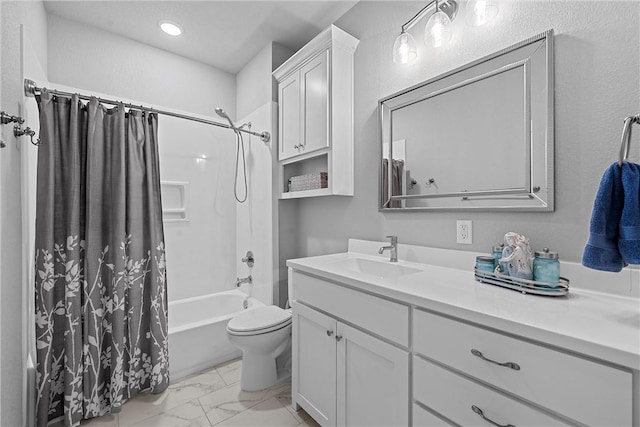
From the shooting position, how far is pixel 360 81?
1.92 metres

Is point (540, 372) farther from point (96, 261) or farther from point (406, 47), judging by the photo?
point (96, 261)

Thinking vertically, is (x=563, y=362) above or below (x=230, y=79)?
below

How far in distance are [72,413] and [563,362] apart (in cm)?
223

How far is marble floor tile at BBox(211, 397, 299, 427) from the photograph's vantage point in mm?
1565

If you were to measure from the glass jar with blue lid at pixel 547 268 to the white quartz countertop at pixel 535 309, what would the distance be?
0.23 feet

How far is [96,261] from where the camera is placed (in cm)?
163

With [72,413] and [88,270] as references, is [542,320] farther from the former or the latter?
[72,413]

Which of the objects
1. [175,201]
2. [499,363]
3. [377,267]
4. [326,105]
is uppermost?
[326,105]

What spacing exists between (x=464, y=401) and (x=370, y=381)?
1.33 ft

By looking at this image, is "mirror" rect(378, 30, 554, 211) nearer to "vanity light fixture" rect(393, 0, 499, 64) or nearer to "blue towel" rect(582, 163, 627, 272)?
"vanity light fixture" rect(393, 0, 499, 64)

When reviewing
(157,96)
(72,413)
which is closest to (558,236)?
(72,413)

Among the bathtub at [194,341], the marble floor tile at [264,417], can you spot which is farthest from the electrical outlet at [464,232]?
the bathtub at [194,341]

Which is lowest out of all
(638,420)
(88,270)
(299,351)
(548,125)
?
(299,351)

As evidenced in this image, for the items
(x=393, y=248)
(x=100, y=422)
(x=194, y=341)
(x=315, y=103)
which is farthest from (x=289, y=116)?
(x=100, y=422)
